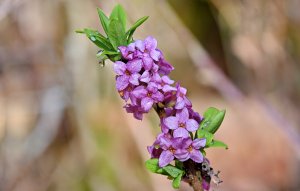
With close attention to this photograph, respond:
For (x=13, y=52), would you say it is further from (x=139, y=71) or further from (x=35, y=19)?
(x=139, y=71)

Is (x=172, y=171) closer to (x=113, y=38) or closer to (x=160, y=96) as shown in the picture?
(x=160, y=96)

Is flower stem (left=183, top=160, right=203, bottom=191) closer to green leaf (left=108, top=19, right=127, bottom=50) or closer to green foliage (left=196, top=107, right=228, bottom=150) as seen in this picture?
green foliage (left=196, top=107, right=228, bottom=150)

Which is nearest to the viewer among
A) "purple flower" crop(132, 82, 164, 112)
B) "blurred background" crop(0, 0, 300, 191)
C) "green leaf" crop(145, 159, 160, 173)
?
"purple flower" crop(132, 82, 164, 112)

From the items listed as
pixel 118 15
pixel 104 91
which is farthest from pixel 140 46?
pixel 104 91

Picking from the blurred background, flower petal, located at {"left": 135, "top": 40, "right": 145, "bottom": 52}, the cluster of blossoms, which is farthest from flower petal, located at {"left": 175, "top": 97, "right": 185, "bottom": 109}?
the blurred background

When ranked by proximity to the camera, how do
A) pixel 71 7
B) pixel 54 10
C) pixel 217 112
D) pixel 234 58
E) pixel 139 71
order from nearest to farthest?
1. pixel 139 71
2. pixel 217 112
3. pixel 71 7
4. pixel 54 10
5. pixel 234 58

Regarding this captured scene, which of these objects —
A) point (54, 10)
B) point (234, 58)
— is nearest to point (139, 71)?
point (54, 10)
